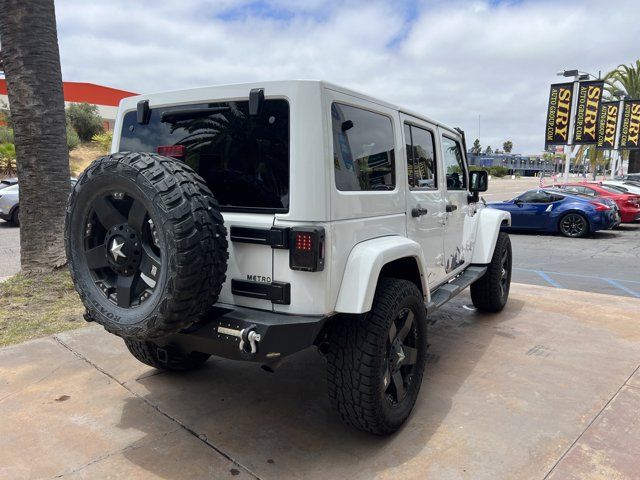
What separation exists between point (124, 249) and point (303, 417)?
161cm

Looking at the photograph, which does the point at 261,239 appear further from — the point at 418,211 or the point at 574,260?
the point at 574,260

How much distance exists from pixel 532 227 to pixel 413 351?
1234 cm

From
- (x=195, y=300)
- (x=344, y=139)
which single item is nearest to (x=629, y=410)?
(x=344, y=139)

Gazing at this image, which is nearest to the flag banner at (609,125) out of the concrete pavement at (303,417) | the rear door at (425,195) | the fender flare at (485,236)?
the fender flare at (485,236)

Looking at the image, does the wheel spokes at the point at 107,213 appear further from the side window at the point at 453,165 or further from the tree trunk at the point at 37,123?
the tree trunk at the point at 37,123

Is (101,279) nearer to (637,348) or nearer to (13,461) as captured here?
(13,461)

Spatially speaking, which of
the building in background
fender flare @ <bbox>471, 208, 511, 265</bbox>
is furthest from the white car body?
the building in background

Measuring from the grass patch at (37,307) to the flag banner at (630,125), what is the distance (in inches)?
1133

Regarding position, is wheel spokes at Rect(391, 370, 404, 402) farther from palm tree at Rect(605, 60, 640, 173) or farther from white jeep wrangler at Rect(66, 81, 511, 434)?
palm tree at Rect(605, 60, 640, 173)

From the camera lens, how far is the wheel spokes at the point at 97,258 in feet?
8.68

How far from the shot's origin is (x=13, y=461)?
2.68 m

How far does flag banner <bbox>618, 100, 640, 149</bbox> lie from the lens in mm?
25906

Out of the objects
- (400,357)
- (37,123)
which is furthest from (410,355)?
(37,123)

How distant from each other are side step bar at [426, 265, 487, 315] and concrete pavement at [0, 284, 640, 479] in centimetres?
60
